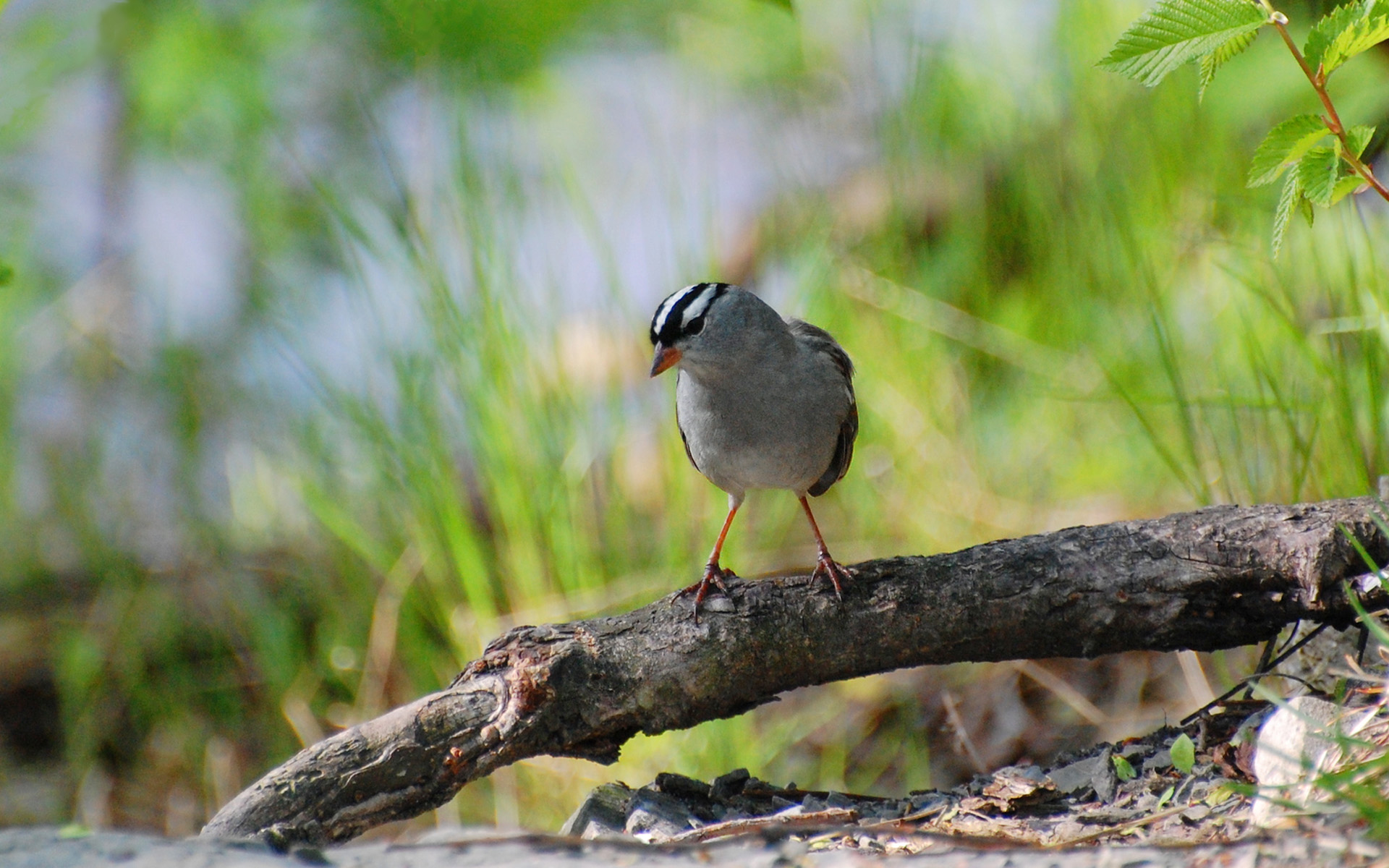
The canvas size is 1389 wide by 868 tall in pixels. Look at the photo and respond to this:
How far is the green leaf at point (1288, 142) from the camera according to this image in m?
1.98

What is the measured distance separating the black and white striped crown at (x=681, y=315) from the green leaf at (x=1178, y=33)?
1.23 m

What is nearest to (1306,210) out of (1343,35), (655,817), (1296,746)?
(1343,35)

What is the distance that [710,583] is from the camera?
2709mm

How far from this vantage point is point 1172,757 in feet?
7.00

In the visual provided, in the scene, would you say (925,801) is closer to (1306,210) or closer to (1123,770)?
(1123,770)

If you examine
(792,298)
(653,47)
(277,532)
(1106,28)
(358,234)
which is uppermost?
(653,47)

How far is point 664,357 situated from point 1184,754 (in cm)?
159

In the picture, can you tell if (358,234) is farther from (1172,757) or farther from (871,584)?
(1172,757)

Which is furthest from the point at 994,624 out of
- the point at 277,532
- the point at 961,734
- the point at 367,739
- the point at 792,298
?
the point at 277,532

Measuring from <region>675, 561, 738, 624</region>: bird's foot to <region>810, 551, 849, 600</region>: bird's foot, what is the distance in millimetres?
238

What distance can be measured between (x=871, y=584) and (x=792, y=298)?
2014 mm

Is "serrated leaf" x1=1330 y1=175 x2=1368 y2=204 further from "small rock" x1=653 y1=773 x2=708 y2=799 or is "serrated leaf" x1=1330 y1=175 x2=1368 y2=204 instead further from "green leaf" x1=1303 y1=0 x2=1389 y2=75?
"small rock" x1=653 y1=773 x2=708 y2=799

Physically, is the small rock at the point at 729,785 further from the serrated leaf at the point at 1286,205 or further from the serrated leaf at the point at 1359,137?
the serrated leaf at the point at 1359,137

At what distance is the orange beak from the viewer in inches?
112
